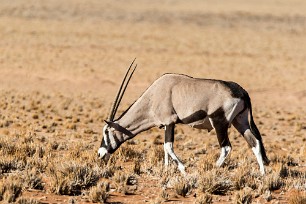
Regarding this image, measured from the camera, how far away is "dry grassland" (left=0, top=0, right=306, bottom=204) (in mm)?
8375

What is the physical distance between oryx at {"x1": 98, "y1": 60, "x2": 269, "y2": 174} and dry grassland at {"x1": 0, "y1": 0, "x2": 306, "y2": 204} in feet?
1.63

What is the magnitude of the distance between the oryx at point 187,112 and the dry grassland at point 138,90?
0.50m

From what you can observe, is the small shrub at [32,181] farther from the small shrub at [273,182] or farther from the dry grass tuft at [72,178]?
the small shrub at [273,182]

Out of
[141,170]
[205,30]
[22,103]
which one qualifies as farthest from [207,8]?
[141,170]

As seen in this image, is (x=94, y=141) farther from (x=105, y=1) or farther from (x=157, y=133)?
(x=105, y=1)

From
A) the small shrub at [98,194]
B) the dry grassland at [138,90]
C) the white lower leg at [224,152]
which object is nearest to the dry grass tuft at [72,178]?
the dry grassland at [138,90]

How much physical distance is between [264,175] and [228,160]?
2.27 m

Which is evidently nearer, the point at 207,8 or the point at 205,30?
the point at 205,30

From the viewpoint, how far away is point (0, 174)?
8.64 metres

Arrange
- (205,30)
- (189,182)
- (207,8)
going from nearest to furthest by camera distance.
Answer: (189,182)
(205,30)
(207,8)

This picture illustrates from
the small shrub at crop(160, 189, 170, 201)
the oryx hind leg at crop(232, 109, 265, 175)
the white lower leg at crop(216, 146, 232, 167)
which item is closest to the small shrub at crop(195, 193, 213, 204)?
the small shrub at crop(160, 189, 170, 201)

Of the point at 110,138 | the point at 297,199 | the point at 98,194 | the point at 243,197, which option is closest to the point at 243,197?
the point at 243,197

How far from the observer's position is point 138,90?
3002 cm

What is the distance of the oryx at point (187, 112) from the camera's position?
9.30 m
